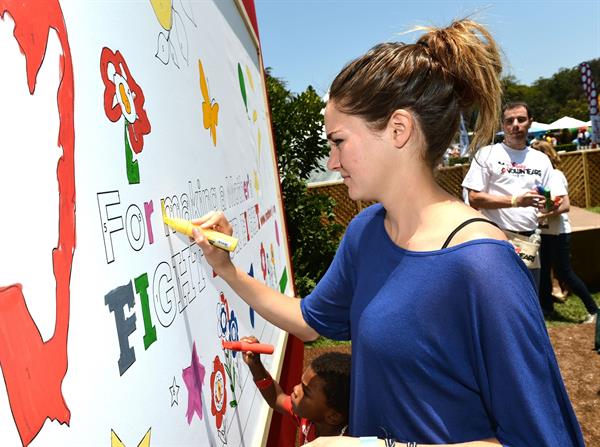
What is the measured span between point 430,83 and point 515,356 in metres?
0.60

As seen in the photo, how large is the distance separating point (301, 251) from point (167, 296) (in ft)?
14.1

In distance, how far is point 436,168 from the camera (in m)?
1.21

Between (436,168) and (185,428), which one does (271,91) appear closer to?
(436,168)

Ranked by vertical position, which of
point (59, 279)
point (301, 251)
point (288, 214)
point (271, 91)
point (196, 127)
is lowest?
point (301, 251)

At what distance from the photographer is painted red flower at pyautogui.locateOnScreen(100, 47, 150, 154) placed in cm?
82

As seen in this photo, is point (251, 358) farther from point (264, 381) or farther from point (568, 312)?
point (568, 312)

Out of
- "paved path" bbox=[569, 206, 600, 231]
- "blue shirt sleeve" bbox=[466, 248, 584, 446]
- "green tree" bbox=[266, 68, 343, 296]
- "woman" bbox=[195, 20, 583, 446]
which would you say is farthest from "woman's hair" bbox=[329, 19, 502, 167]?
"paved path" bbox=[569, 206, 600, 231]

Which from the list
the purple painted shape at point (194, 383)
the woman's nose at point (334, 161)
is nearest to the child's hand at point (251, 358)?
the purple painted shape at point (194, 383)

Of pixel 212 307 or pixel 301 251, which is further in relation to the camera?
pixel 301 251

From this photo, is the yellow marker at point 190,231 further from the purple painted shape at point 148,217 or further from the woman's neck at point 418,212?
the woman's neck at point 418,212

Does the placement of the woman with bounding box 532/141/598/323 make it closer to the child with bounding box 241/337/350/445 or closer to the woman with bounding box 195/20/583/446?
the child with bounding box 241/337/350/445

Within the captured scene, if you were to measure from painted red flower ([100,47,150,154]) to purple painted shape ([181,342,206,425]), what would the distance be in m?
0.47

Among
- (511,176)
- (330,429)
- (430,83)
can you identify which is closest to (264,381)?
(330,429)

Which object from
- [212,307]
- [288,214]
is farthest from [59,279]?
[288,214]
